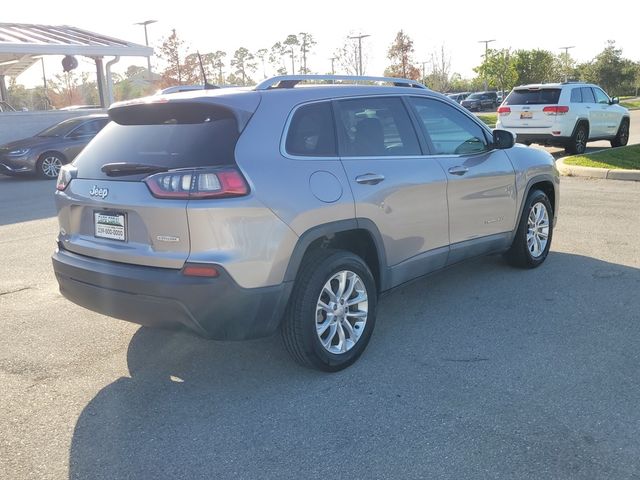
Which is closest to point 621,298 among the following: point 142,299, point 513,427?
point 513,427

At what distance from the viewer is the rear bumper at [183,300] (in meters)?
3.35

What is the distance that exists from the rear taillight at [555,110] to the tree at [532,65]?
148ft

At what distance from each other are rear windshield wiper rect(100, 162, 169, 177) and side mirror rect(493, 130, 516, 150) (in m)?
3.06

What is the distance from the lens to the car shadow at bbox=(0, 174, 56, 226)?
9586 mm

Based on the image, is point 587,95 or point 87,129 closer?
point 87,129

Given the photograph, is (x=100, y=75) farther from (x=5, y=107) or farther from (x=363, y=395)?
(x=363, y=395)

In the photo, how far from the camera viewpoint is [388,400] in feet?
11.7

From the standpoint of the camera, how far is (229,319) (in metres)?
3.43

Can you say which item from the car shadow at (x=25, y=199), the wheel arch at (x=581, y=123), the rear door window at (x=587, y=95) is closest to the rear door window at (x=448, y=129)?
the car shadow at (x=25, y=199)

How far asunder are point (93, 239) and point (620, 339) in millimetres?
3466

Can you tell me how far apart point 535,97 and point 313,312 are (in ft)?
43.9

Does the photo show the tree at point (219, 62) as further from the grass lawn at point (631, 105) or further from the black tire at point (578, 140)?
the black tire at point (578, 140)

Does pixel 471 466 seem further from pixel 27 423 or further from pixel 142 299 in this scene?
pixel 27 423

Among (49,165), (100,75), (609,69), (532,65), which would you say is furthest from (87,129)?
(609,69)
